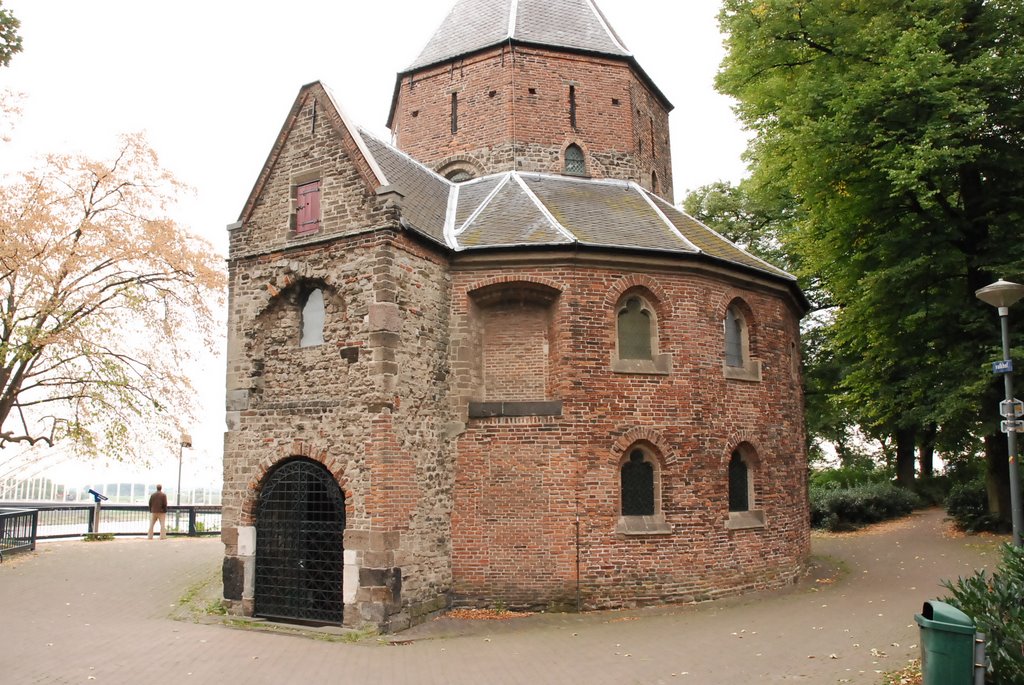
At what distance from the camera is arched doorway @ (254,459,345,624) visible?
12.8m

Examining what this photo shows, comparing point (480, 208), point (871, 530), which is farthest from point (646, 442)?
point (871, 530)

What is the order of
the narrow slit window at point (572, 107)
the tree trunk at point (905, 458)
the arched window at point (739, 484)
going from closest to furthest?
1. the arched window at point (739, 484)
2. the narrow slit window at point (572, 107)
3. the tree trunk at point (905, 458)

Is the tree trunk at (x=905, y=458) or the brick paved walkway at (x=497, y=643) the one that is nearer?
the brick paved walkway at (x=497, y=643)

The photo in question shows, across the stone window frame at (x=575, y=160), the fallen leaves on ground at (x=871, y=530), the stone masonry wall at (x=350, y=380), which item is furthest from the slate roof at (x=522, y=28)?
the fallen leaves on ground at (x=871, y=530)

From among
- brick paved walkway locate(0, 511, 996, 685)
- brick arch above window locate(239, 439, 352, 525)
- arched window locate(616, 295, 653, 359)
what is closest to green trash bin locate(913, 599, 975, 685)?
brick paved walkway locate(0, 511, 996, 685)

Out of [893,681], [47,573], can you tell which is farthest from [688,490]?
[47,573]

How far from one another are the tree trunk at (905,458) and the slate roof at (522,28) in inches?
751

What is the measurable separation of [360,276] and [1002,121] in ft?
44.7

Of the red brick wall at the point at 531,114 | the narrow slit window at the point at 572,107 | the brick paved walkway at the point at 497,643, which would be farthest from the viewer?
the narrow slit window at the point at 572,107

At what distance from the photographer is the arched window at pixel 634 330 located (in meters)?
14.8

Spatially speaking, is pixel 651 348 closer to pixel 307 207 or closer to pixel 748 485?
pixel 748 485

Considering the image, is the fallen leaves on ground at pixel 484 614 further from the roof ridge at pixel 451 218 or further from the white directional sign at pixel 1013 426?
the white directional sign at pixel 1013 426

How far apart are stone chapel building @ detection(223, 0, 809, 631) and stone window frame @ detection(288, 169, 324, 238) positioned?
42mm

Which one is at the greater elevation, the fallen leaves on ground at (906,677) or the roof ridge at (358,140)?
the roof ridge at (358,140)
